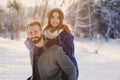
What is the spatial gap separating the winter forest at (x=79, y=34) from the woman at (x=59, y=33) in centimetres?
505

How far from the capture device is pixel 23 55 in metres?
13.3

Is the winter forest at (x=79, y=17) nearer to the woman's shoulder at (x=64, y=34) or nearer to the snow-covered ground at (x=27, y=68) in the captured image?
the snow-covered ground at (x=27, y=68)

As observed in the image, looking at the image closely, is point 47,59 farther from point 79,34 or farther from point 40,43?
point 79,34

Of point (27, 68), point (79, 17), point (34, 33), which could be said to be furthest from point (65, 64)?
point (79, 17)

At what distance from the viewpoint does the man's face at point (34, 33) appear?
3234mm

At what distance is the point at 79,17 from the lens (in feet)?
92.0

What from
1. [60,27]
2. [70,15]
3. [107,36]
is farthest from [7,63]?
[107,36]

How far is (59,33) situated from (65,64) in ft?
0.92

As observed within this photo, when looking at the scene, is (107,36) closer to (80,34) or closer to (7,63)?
(80,34)

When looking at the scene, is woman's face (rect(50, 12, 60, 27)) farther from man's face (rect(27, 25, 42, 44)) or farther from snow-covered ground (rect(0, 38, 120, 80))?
snow-covered ground (rect(0, 38, 120, 80))

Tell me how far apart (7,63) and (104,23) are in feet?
78.1

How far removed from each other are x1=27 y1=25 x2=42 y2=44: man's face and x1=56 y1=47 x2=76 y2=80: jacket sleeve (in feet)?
0.68

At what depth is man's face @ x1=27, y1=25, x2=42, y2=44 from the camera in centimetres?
323

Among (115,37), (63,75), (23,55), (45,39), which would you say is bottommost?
(115,37)
